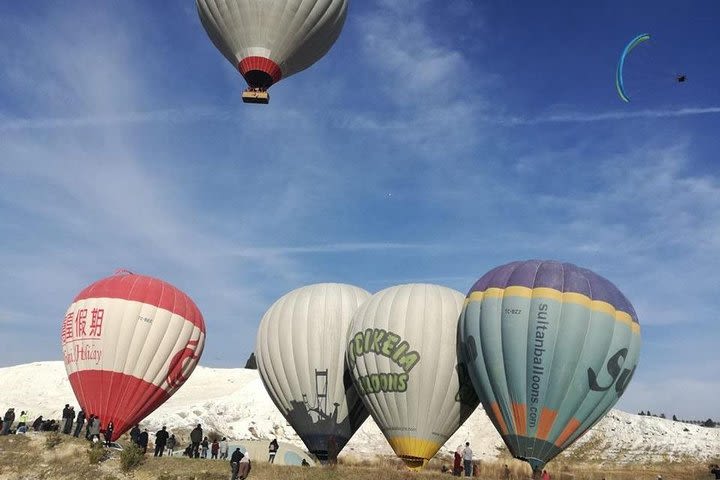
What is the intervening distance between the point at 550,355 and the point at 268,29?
652 inches

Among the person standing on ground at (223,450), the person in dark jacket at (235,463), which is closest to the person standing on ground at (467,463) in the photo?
the person in dark jacket at (235,463)

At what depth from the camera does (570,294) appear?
20219 mm

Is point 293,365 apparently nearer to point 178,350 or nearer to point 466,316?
point 178,350

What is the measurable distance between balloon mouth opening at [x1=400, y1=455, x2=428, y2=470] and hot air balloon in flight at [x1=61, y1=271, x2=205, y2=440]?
8992 mm

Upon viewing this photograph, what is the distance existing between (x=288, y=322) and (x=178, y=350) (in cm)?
413

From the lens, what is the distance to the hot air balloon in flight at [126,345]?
2325 cm

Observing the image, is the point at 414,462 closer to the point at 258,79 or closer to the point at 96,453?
the point at 96,453

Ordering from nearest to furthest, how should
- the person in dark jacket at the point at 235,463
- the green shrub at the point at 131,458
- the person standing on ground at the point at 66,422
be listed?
the person in dark jacket at the point at 235,463
the green shrub at the point at 131,458
the person standing on ground at the point at 66,422

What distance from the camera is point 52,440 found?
2197 centimetres

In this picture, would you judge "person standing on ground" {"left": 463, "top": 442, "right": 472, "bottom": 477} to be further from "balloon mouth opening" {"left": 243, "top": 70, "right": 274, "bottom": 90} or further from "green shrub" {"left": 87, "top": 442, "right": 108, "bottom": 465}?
"balloon mouth opening" {"left": 243, "top": 70, "right": 274, "bottom": 90}

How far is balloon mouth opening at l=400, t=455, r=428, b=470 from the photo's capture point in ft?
73.2

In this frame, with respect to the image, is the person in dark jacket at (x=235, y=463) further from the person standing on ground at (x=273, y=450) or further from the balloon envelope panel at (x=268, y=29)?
the balloon envelope panel at (x=268, y=29)

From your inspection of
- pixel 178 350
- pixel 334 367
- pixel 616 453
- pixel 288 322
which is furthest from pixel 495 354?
pixel 616 453

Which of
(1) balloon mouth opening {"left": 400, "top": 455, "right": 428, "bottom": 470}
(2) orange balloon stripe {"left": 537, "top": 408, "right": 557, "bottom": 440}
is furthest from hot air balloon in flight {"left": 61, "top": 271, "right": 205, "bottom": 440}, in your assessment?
(2) orange balloon stripe {"left": 537, "top": 408, "right": 557, "bottom": 440}
